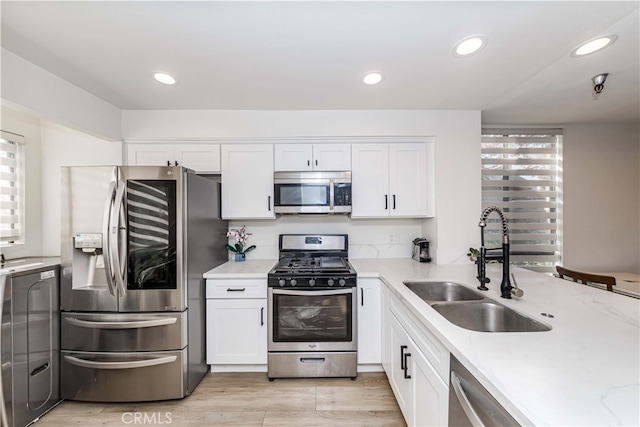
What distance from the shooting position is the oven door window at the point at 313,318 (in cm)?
222

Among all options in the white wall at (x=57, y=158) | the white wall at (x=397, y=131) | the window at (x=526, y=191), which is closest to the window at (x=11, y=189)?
the white wall at (x=57, y=158)

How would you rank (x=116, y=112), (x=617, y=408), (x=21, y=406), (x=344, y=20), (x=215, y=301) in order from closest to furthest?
(x=617, y=408) < (x=344, y=20) < (x=21, y=406) < (x=215, y=301) < (x=116, y=112)

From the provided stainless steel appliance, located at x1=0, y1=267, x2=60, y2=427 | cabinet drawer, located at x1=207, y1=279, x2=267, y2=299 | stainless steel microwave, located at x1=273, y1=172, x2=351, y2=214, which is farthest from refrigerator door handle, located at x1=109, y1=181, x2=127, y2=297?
stainless steel microwave, located at x1=273, y1=172, x2=351, y2=214

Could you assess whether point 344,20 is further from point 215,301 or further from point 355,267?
point 215,301

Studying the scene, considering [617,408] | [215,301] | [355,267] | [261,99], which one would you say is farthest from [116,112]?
[617,408]

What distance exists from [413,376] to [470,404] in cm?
60

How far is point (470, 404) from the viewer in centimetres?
97

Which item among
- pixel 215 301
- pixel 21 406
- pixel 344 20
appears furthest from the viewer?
pixel 215 301

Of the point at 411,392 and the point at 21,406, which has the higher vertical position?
the point at 411,392

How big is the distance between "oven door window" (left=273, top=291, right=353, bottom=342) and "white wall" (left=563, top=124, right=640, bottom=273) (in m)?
2.69

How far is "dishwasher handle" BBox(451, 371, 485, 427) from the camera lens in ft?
3.00

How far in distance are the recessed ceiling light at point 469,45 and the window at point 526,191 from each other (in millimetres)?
1694

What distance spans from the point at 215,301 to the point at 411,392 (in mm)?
1644

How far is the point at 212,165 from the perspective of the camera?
2.63 meters
